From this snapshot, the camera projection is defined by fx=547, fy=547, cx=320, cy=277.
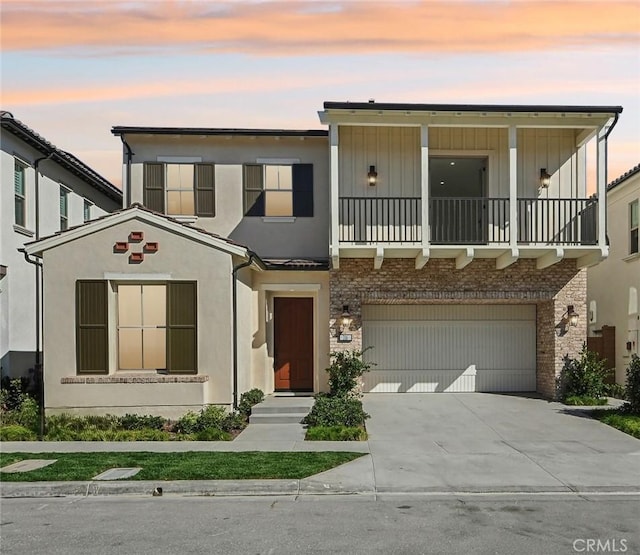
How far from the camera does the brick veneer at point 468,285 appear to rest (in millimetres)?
14102

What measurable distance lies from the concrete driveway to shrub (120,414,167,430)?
4.37 metres

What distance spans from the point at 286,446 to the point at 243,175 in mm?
7950

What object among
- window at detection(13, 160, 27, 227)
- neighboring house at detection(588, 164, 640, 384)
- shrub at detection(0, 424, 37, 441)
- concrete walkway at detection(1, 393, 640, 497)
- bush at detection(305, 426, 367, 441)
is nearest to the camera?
concrete walkway at detection(1, 393, 640, 497)

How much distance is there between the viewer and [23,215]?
560 inches

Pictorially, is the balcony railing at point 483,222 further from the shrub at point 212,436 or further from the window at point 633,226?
the shrub at point 212,436

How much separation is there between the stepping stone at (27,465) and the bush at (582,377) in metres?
11.7

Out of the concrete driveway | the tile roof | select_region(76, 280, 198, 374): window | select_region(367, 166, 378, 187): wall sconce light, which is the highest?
the tile roof

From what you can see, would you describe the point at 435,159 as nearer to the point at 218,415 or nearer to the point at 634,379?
the point at 634,379

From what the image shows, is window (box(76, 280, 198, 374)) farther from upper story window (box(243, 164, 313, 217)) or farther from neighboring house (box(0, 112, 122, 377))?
upper story window (box(243, 164, 313, 217))

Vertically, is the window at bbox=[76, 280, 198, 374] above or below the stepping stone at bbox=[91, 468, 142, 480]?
above

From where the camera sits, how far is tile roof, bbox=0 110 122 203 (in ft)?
43.0

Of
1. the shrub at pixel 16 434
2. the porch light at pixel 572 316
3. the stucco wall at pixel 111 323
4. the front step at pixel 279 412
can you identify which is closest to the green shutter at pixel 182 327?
the stucco wall at pixel 111 323

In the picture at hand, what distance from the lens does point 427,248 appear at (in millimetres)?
13164

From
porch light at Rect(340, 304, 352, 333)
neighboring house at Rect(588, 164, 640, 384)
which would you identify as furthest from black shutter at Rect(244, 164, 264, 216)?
neighboring house at Rect(588, 164, 640, 384)
